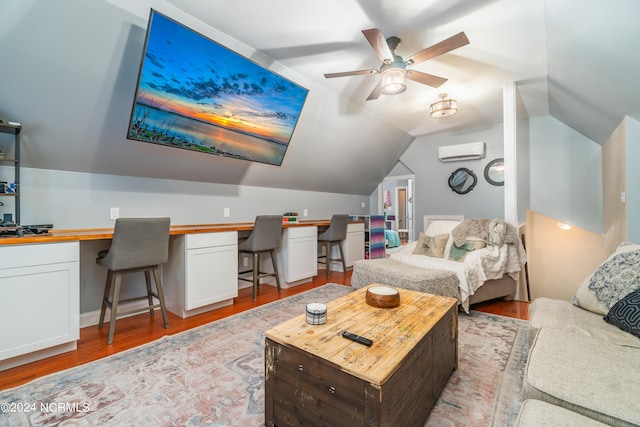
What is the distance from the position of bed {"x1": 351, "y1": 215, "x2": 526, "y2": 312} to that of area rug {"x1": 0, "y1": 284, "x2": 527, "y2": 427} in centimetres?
52

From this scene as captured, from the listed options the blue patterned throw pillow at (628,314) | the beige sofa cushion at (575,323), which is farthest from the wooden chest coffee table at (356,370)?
the blue patterned throw pillow at (628,314)

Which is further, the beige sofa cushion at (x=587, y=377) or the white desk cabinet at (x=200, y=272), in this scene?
the white desk cabinet at (x=200, y=272)

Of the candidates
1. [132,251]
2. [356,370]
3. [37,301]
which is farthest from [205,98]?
[356,370]

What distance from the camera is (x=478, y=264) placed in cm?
280

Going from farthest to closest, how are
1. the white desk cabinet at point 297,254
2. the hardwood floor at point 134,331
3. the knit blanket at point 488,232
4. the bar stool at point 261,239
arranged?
the white desk cabinet at point 297,254 → the bar stool at point 261,239 → the knit blanket at point 488,232 → the hardwood floor at point 134,331

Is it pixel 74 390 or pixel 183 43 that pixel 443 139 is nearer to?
pixel 183 43

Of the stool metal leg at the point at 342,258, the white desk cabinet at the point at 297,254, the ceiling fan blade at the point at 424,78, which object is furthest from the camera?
the stool metal leg at the point at 342,258

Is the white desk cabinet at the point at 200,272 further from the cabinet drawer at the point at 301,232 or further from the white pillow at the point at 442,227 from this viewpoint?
the white pillow at the point at 442,227

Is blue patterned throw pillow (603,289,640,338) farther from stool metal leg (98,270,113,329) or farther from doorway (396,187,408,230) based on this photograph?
doorway (396,187,408,230)

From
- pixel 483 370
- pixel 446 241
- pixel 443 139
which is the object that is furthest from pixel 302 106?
pixel 443 139

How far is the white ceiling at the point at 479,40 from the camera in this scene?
1961mm

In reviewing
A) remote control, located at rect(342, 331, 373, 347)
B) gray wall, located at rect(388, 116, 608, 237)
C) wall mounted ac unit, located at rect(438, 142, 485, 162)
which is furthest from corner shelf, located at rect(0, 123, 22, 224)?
gray wall, located at rect(388, 116, 608, 237)

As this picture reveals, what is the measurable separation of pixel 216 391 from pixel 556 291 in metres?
5.12

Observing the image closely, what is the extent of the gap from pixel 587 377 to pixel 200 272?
273 centimetres
